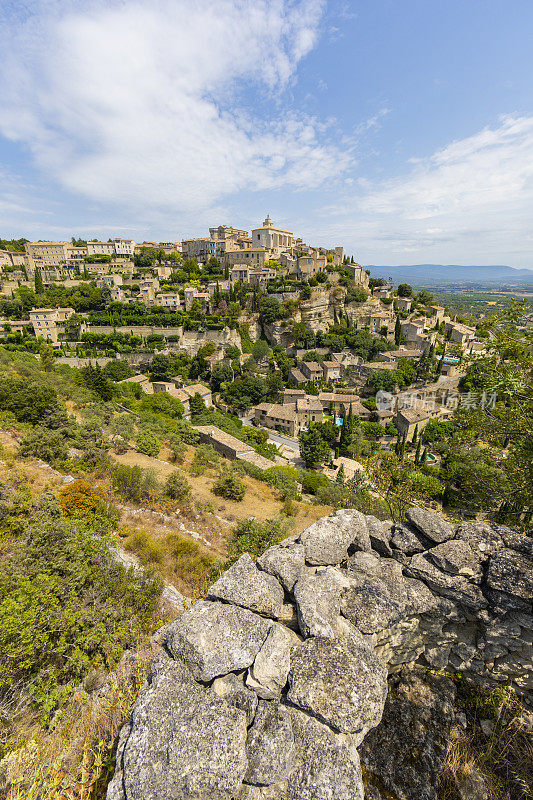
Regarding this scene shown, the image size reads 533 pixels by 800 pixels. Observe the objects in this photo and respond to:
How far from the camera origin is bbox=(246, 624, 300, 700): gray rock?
329 cm

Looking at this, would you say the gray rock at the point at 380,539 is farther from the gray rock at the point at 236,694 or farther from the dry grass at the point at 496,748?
the gray rock at the point at 236,694

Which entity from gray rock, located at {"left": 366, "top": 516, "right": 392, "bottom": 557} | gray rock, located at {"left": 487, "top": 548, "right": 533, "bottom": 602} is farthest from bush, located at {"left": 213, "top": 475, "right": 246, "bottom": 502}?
gray rock, located at {"left": 487, "top": 548, "right": 533, "bottom": 602}

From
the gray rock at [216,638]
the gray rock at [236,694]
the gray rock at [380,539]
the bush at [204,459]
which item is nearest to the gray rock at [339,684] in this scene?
the gray rock at [236,694]

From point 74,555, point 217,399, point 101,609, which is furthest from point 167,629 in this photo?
point 217,399

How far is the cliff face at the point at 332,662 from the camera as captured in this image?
278cm

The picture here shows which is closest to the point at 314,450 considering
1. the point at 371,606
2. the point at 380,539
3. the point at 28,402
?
the point at 28,402

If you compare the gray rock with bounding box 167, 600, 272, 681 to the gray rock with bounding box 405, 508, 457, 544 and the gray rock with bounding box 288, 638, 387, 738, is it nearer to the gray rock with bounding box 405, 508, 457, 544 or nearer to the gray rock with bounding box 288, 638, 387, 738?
the gray rock with bounding box 288, 638, 387, 738

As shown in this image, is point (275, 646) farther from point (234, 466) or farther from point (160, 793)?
point (234, 466)

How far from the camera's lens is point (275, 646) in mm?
3500

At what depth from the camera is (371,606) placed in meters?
4.11

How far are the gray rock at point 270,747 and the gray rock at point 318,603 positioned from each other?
0.81m

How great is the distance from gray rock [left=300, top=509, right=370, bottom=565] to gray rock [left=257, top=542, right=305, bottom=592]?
23 centimetres

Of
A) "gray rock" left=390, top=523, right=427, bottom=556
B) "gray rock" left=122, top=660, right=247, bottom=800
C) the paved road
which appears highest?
A: "gray rock" left=122, top=660, right=247, bottom=800

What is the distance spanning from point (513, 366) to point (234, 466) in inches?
599
